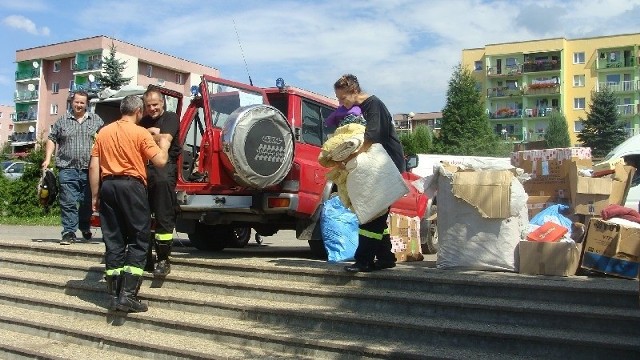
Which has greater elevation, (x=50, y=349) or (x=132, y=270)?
(x=132, y=270)

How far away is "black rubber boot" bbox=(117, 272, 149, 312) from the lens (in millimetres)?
5812

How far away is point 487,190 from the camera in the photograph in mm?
5938

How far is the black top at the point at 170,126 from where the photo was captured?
6.58 meters

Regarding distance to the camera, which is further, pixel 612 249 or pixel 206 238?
pixel 206 238

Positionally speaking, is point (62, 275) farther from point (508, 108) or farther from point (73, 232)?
point (508, 108)

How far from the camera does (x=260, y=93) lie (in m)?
7.80

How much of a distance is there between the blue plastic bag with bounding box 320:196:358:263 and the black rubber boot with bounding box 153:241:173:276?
1647 millimetres

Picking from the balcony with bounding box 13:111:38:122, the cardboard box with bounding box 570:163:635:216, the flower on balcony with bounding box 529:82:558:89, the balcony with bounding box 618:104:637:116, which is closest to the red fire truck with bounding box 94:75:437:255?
the cardboard box with bounding box 570:163:635:216

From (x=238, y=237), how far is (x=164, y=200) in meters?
3.28

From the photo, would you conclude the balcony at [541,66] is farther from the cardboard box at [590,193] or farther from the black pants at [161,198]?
the black pants at [161,198]

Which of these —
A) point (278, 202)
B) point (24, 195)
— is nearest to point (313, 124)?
point (278, 202)

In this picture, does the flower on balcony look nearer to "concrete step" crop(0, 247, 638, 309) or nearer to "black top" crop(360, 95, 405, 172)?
"black top" crop(360, 95, 405, 172)

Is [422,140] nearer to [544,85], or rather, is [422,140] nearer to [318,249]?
[544,85]

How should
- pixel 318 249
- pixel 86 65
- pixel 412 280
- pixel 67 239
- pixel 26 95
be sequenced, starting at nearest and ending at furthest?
pixel 412 280 → pixel 318 249 → pixel 67 239 → pixel 86 65 → pixel 26 95
